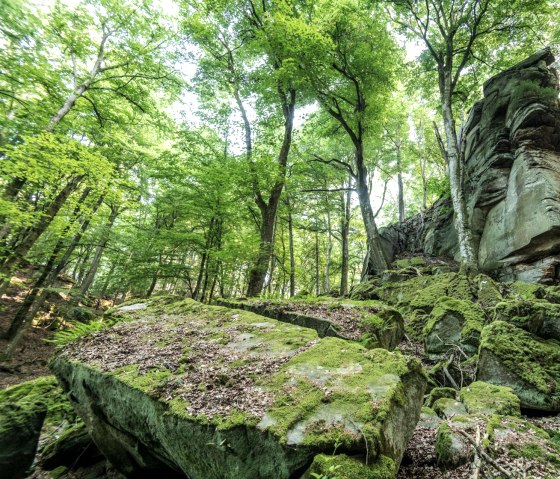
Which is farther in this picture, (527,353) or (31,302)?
(31,302)

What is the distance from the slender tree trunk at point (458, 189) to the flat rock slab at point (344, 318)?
5.91 m

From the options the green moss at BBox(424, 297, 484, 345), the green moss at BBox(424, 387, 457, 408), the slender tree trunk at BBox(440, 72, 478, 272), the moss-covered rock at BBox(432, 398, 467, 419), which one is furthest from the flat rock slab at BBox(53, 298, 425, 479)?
the slender tree trunk at BBox(440, 72, 478, 272)

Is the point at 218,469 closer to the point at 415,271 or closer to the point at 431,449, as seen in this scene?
the point at 431,449

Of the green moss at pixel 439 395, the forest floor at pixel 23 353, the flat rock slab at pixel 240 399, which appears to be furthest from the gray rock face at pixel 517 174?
the forest floor at pixel 23 353

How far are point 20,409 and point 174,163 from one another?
9.39 meters

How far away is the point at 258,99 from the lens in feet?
49.5

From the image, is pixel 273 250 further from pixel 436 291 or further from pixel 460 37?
pixel 460 37

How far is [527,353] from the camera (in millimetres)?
5121

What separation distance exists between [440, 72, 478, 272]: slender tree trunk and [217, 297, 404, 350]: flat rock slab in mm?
5912

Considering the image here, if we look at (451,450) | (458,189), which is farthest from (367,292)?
(451,450)

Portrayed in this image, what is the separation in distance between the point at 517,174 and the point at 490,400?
1110 cm

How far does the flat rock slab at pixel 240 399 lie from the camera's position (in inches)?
93.0

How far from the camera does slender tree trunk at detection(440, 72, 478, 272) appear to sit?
1080 centimetres

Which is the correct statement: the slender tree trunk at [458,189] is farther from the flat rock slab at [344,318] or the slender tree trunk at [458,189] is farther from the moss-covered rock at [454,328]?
the flat rock slab at [344,318]
